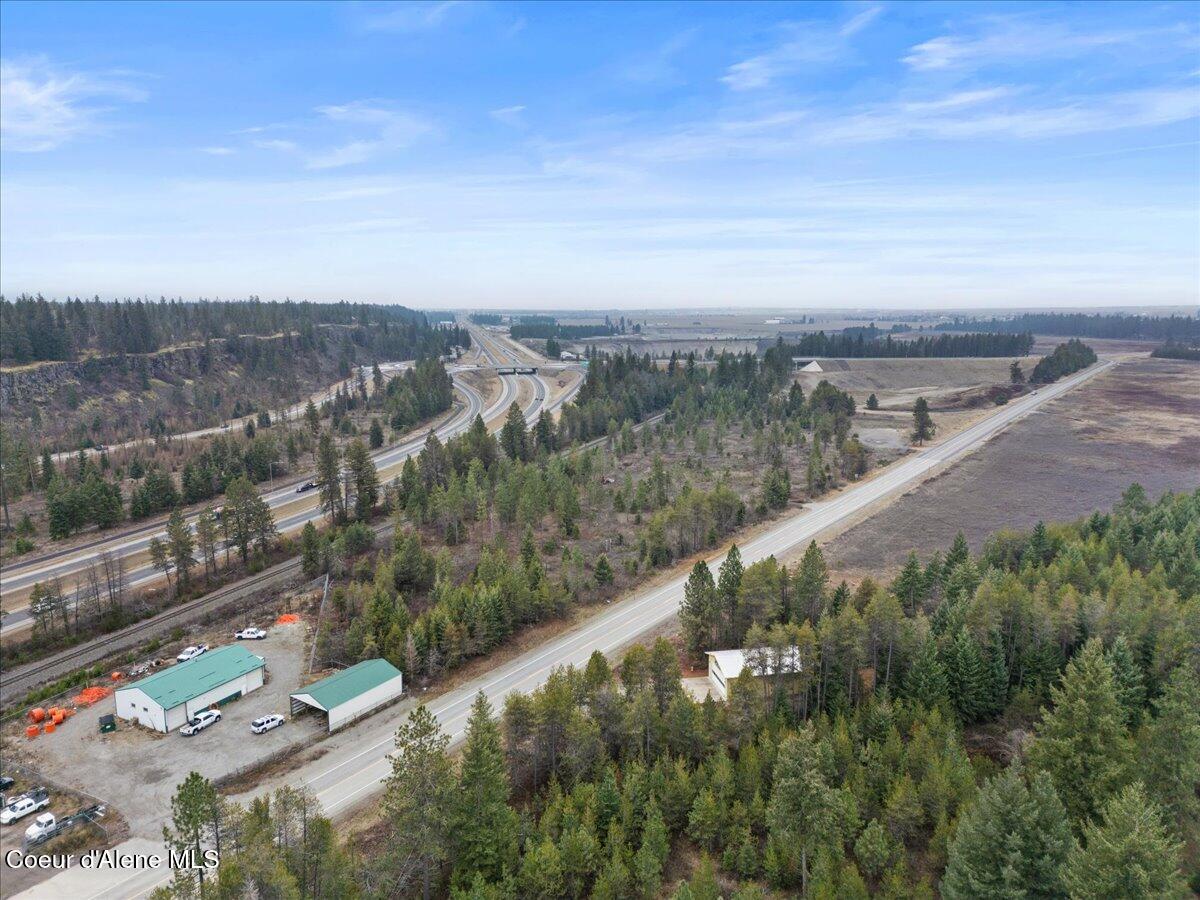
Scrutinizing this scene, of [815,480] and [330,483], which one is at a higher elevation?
[330,483]

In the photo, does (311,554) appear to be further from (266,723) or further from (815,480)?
(815,480)

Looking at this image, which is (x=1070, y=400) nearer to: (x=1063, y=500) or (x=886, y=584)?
(x=1063, y=500)

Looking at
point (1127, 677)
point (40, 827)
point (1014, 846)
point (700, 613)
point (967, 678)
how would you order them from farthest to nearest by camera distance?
point (700, 613)
point (967, 678)
point (1127, 677)
point (40, 827)
point (1014, 846)

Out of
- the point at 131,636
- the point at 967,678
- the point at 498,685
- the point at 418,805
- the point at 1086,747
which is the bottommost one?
the point at 131,636

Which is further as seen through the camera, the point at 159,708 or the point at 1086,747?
the point at 159,708

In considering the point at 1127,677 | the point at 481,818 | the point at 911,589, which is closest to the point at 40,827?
the point at 481,818

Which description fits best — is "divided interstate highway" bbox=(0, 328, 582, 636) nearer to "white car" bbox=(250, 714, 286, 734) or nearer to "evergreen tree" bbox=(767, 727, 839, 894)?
"white car" bbox=(250, 714, 286, 734)

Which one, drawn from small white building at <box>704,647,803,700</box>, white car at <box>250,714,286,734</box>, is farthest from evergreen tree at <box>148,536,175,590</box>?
small white building at <box>704,647,803,700</box>
